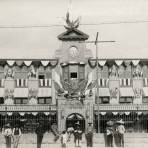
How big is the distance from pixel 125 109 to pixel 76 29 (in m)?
10.2

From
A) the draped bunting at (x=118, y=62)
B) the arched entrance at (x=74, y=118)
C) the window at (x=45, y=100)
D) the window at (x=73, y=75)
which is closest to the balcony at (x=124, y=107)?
the arched entrance at (x=74, y=118)

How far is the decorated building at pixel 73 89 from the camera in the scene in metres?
50.6

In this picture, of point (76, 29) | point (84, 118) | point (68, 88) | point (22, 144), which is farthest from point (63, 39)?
point (22, 144)

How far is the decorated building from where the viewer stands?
5062cm

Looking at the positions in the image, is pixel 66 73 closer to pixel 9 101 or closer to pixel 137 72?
pixel 9 101

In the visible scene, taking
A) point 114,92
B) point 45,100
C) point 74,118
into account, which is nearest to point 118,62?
point 114,92

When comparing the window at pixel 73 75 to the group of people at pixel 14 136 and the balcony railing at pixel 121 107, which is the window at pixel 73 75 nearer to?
the balcony railing at pixel 121 107

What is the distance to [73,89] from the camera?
1988 inches

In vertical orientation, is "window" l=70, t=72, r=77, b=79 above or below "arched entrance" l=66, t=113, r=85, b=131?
above

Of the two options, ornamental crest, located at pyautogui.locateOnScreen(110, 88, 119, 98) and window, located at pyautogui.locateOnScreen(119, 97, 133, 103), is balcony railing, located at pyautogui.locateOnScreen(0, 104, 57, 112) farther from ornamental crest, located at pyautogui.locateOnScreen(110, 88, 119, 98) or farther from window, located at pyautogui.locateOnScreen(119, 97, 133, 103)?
window, located at pyautogui.locateOnScreen(119, 97, 133, 103)

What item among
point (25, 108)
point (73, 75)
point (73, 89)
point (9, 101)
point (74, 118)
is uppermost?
point (73, 75)

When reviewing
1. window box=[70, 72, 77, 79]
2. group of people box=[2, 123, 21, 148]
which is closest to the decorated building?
window box=[70, 72, 77, 79]

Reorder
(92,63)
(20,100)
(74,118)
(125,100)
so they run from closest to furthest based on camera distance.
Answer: (74,118), (92,63), (20,100), (125,100)

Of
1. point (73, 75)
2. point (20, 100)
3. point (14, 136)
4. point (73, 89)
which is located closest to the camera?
point (14, 136)
